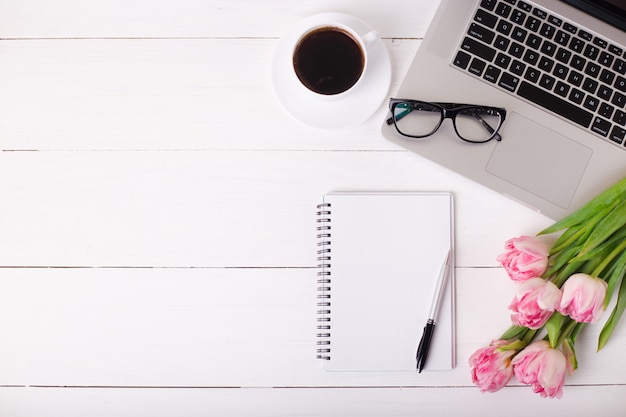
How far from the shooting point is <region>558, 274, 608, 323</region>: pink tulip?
0.66 m

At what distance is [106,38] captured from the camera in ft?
2.56

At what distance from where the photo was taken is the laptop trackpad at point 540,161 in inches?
29.3

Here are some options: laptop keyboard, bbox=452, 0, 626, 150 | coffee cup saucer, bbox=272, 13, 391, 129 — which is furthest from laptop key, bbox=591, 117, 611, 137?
coffee cup saucer, bbox=272, 13, 391, 129

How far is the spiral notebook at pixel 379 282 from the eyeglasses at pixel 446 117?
92 mm

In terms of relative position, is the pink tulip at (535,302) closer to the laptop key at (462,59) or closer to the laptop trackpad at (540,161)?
the laptop trackpad at (540,161)

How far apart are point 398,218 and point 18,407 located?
1.87 feet

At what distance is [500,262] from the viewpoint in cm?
73

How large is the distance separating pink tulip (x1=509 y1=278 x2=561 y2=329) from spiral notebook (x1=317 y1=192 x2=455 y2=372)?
99 millimetres

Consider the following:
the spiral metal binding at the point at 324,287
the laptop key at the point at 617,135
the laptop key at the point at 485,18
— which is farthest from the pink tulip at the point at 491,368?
the laptop key at the point at 485,18

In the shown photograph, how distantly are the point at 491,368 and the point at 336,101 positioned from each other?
1.27 ft

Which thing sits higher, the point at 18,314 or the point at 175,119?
the point at 175,119

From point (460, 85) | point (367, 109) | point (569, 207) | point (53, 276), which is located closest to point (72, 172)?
point (53, 276)

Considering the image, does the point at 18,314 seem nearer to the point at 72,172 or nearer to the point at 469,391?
the point at 72,172

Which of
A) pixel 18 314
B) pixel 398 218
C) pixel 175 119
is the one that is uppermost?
pixel 175 119
